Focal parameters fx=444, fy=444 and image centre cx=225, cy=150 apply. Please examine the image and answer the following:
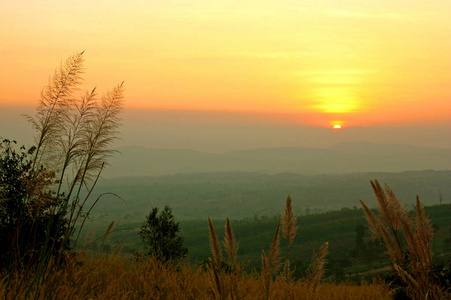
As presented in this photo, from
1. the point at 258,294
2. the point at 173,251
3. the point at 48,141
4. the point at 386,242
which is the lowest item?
the point at 173,251

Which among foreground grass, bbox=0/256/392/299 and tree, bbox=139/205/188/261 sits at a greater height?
foreground grass, bbox=0/256/392/299

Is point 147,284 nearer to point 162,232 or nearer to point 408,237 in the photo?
point 408,237

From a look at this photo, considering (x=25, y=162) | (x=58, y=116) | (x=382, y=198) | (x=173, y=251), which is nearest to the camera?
(x=382, y=198)

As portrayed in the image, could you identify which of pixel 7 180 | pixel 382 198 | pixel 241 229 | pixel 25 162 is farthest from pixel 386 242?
pixel 241 229

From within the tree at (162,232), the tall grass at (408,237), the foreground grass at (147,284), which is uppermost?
the tall grass at (408,237)

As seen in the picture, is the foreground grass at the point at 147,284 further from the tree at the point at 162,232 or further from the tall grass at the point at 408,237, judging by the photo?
the tree at the point at 162,232

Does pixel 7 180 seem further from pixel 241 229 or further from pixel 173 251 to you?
pixel 241 229

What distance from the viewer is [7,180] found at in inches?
437

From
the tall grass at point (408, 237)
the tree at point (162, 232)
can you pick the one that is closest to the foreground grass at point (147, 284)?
the tall grass at point (408, 237)

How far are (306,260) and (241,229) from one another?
60.4 meters

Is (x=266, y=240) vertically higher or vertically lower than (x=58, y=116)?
lower

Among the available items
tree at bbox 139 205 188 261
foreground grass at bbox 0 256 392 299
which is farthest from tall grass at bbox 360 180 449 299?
tree at bbox 139 205 188 261

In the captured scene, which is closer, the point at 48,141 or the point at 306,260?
the point at 48,141

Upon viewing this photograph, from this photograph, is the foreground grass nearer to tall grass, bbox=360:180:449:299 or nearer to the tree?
tall grass, bbox=360:180:449:299
